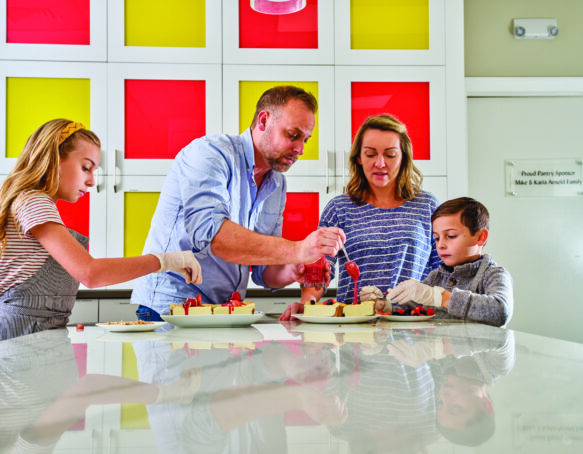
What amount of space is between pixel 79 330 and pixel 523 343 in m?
0.92

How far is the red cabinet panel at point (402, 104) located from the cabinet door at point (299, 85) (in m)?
0.17

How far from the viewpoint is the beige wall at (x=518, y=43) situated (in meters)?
3.59

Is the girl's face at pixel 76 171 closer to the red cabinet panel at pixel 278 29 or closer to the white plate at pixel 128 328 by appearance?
the white plate at pixel 128 328

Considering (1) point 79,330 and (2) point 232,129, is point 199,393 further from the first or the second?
(2) point 232,129

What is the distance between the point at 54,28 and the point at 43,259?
211cm

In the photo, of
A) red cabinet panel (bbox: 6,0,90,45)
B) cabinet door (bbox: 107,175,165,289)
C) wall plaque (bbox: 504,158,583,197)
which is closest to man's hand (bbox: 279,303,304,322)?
cabinet door (bbox: 107,175,165,289)

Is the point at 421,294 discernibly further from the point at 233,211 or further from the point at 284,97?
the point at 284,97

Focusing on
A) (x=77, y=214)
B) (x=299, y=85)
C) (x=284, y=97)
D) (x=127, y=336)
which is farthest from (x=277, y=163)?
(x=77, y=214)

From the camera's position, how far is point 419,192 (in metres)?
2.04

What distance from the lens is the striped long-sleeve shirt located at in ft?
4.42

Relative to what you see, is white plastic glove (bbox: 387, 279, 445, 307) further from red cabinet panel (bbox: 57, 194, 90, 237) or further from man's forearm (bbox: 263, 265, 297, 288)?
red cabinet panel (bbox: 57, 194, 90, 237)

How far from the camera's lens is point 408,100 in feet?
10.4

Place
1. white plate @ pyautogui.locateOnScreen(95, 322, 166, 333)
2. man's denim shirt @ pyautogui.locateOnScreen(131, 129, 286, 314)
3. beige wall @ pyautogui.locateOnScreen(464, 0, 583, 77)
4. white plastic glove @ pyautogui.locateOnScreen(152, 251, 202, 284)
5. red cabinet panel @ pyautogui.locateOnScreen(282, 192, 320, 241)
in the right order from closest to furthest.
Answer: white plate @ pyautogui.locateOnScreen(95, 322, 166, 333), white plastic glove @ pyautogui.locateOnScreen(152, 251, 202, 284), man's denim shirt @ pyautogui.locateOnScreen(131, 129, 286, 314), red cabinet panel @ pyautogui.locateOnScreen(282, 192, 320, 241), beige wall @ pyautogui.locateOnScreen(464, 0, 583, 77)

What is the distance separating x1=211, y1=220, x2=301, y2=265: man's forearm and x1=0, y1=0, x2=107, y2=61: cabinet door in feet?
6.28
